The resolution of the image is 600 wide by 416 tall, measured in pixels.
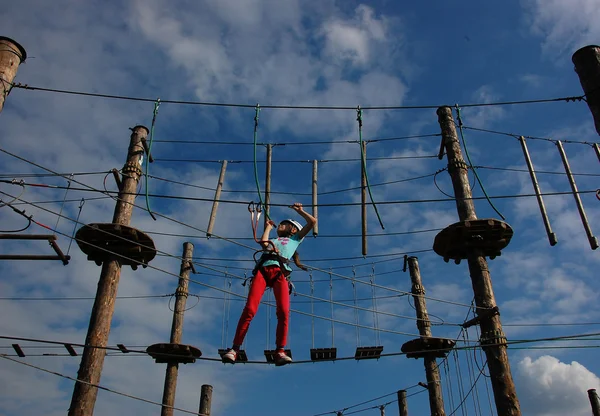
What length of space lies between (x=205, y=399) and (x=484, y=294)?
7.91 meters

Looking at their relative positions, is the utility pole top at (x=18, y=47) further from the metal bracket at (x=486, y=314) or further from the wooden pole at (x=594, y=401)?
the wooden pole at (x=594, y=401)

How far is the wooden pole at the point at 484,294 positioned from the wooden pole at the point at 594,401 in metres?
10.0

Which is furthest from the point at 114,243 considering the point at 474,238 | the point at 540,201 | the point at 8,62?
the point at 540,201

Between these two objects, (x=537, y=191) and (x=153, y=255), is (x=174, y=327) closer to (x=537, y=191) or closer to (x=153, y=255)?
(x=153, y=255)

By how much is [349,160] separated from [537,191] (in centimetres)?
321

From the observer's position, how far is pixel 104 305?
7.34m

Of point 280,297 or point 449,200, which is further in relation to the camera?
point 449,200

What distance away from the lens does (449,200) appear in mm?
7703

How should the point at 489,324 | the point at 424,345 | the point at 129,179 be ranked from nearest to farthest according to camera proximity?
the point at 489,324
the point at 129,179
the point at 424,345

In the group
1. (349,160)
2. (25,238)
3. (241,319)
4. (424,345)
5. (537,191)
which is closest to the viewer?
(241,319)

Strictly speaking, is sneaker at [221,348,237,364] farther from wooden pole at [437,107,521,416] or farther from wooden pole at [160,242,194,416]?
wooden pole at [160,242,194,416]

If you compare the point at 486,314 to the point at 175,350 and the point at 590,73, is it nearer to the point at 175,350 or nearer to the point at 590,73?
the point at 590,73

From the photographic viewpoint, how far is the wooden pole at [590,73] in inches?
241

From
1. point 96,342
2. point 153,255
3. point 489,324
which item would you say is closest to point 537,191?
point 489,324
